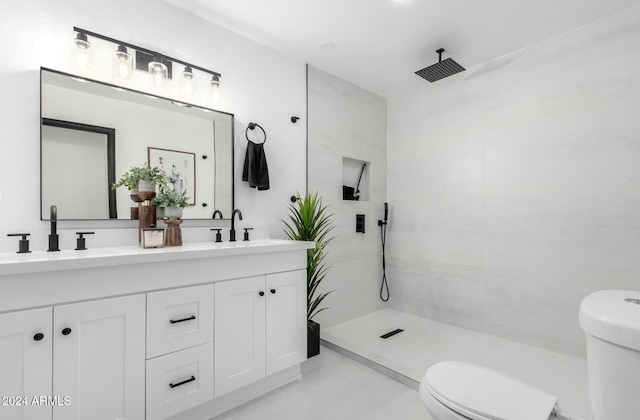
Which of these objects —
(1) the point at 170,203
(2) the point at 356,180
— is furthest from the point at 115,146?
(2) the point at 356,180

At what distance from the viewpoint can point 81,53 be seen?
172 cm

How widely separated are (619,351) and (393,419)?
1.19m

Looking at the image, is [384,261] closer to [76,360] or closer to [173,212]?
[173,212]

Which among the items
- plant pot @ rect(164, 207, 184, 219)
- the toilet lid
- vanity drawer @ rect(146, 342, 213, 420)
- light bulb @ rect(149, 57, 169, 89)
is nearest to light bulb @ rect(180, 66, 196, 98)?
light bulb @ rect(149, 57, 169, 89)

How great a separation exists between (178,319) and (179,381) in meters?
0.31

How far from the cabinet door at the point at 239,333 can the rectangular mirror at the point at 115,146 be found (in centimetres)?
67

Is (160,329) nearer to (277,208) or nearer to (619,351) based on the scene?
(277,208)

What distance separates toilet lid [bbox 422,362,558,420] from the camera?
1.07 m

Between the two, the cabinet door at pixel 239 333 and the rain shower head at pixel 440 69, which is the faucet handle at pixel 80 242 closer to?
the cabinet door at pixel 239 333

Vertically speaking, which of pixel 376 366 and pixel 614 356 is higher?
pixel 614 356

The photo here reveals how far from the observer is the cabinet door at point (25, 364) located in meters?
1.16

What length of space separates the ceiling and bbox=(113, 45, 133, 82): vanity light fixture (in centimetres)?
50

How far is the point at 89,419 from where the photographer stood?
1316mm

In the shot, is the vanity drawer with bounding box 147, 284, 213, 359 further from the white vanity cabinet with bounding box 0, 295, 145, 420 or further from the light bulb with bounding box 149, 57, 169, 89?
the light bulb with bounding box 149, 57, 169, 89
